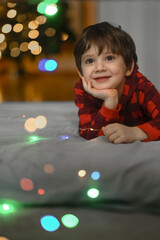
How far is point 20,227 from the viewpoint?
Result: 0.57m

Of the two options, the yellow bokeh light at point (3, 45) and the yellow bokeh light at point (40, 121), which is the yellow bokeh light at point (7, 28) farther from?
the yellow bokeh light at point (40, 121)

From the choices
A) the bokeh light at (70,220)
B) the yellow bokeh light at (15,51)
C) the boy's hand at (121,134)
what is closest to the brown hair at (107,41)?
the boy's hand at (121,134)

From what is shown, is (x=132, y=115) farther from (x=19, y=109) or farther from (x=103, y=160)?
(x=19, y=109)

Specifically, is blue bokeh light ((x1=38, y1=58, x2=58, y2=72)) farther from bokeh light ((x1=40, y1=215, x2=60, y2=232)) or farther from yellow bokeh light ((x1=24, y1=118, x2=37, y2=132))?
bokeh light ((x1=40, y1=215, x2=60, y2=232))

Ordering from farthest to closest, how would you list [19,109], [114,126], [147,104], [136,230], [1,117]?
[19,109], [1,117], [147,104], [114,126], [136,230]

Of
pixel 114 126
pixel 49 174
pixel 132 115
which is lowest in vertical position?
pixel 49 174

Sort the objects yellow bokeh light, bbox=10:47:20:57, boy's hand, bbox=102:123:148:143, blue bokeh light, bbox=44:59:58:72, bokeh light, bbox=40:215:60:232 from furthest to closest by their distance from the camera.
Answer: blue bokeh light, bbox=44:59:58:72
yellow bokeh light, bbox=10:47:20:57
boy's hand, bbox=102:123:148:143
bokeh light, bbox=40:215:60:232

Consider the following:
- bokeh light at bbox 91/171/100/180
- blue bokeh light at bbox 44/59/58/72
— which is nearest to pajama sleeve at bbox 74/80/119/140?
bokeh light at bbox 91/171/100/180

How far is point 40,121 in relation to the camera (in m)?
1.11

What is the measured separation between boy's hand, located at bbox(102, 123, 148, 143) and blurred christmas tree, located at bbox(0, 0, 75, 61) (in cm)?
170

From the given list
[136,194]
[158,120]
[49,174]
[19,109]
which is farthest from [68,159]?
[19,109]

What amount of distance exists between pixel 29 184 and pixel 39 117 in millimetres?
551

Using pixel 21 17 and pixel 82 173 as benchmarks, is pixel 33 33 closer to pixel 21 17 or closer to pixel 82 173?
pixel 21 17

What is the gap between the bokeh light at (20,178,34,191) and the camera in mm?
636
